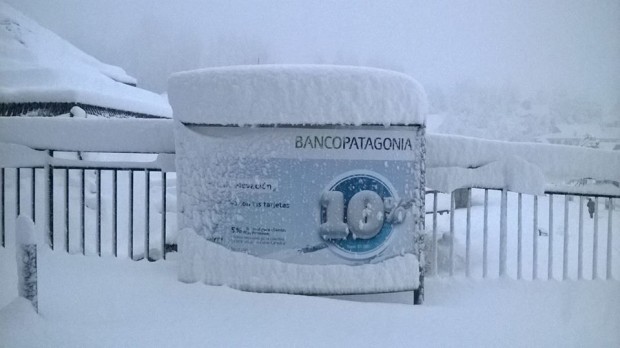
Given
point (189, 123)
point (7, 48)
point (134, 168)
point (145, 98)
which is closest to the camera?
point (189, 123)

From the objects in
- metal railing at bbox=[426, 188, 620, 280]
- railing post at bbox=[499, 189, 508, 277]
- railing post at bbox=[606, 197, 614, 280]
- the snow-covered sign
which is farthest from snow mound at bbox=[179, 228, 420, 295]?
railing post at bbox=[606, 197, 614, 280]

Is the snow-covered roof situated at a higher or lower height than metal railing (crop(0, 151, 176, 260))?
higher

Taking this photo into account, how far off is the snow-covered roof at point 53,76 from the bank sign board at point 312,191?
1.76m

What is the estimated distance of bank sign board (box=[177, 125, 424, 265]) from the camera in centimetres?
308

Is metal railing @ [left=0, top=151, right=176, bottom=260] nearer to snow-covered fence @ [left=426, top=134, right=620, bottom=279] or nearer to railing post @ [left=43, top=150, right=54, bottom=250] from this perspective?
railing post @ [left=43, top=150, right=54, bottom=250]

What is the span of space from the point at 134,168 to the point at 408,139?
8.13 feet

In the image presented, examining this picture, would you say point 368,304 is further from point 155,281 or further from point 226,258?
point 155,281

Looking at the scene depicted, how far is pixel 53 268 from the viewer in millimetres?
3555

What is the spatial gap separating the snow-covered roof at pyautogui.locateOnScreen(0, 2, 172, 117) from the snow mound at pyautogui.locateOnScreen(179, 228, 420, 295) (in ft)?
6.79

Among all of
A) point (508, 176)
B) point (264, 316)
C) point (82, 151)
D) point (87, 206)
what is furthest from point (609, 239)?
point (87, 206)

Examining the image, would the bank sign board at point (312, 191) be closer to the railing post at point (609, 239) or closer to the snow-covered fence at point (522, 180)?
the snow-covered fence at point (522, 180)

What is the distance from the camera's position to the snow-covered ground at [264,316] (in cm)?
233

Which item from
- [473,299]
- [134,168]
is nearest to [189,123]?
[134,168]

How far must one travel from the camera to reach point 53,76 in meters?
9.42
